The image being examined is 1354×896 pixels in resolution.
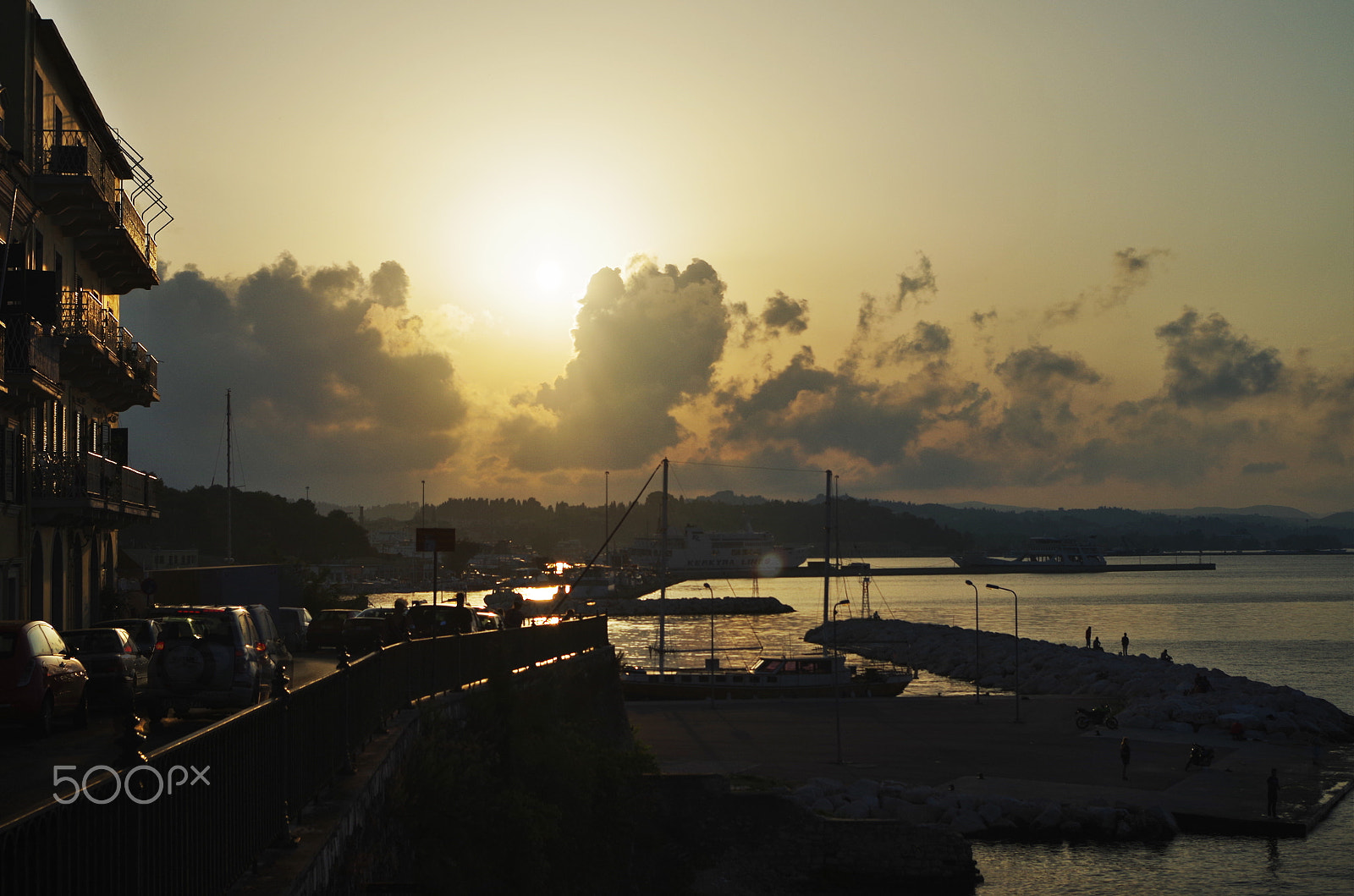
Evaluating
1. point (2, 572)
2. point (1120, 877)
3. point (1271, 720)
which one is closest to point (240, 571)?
point (2, 572)

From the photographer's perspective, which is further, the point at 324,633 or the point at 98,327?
the point at 324,633

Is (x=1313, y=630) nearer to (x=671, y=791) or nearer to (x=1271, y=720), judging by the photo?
(x=1271, y=720)

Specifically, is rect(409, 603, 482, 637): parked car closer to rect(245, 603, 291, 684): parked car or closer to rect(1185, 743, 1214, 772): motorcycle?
rect(245, 603, 291, 684): parked car

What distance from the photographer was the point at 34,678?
52.0 ft

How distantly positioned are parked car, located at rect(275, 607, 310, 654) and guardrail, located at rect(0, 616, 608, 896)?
22.8m

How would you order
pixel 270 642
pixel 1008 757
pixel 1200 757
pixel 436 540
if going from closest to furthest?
pixel 270 642 < pixel 436 540 < pixel 1200 757 < pixel 1008 757

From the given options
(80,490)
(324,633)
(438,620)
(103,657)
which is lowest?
(324,633)

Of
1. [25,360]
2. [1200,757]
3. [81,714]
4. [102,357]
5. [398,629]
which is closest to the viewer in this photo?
[81,714]

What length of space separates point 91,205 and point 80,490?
24.7 ft

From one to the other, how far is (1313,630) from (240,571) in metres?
122

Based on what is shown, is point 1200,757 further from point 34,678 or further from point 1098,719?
point 34,678

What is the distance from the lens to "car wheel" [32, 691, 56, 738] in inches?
625

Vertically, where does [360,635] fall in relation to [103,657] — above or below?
below

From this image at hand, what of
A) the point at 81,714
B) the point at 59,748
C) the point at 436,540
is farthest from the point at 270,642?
the point at 436,540
